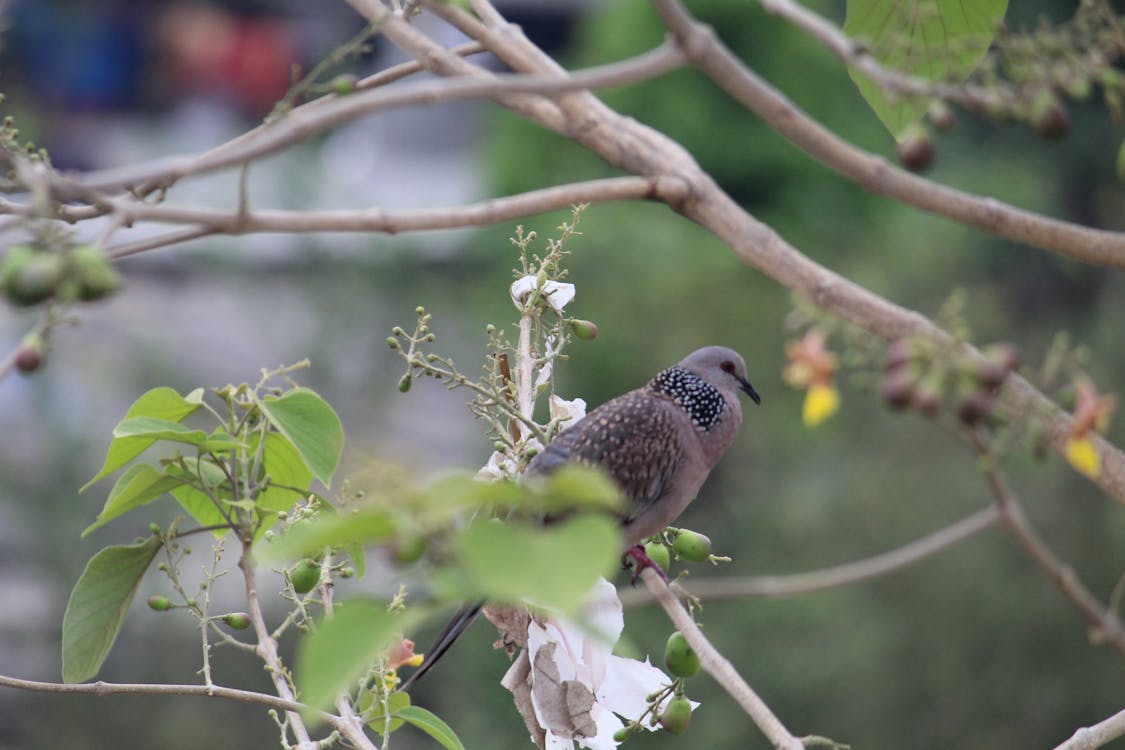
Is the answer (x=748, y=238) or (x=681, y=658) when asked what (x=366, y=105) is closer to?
(x=748, y=238)

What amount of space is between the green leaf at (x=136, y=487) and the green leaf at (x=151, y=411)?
0.04 ft

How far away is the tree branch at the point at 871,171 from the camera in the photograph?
629mm

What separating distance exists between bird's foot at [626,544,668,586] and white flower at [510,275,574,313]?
0.23 m

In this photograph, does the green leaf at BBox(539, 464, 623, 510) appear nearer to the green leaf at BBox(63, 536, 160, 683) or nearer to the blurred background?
the green leaf at BBox(63, 536, 160, 683)

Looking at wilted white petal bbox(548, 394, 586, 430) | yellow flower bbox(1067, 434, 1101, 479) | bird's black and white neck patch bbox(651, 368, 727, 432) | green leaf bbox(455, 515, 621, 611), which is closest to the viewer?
green leaf bbox(455, 515, 621, 611)

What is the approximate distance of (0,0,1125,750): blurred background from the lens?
16.1 feet

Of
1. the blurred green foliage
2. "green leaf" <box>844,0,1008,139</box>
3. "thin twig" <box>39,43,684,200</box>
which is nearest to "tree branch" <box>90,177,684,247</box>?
"thin twig" <box>39,43,684,200</box>

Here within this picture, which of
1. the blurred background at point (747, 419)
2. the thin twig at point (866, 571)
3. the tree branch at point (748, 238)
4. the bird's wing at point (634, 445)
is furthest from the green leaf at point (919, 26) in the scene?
the blurred background at point (747, 419)

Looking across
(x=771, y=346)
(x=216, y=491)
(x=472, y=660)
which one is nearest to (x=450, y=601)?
(x=216, y=491)

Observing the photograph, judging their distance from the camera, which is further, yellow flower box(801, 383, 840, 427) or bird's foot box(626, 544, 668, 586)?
bird's foot box(626, 544, 668, 586)

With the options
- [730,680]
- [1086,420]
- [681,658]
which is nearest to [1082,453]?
[1086,420]

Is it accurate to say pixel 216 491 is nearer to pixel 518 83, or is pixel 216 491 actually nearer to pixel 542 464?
pixel 542 464

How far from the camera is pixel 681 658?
914 millimetres

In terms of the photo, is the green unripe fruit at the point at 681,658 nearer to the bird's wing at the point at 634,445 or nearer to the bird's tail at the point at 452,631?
the bird's tail at the point at 452,631
